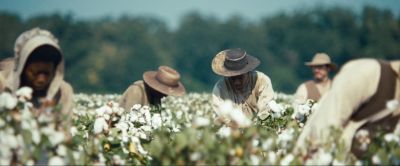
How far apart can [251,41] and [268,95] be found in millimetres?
95664

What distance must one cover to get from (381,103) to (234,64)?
383 cm

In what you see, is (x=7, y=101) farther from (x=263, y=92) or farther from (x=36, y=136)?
(x=263, y=92)

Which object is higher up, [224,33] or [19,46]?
[224,33]

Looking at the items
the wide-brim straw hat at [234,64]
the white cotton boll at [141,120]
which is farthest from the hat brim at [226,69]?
the white cotton boll at [141,120]

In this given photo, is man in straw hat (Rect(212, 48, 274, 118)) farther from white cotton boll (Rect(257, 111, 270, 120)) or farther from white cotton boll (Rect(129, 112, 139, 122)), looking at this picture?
white cotton boll (Rect(129, 112, 139, 122))

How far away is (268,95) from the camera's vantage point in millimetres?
9141

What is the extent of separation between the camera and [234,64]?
912 centimetres

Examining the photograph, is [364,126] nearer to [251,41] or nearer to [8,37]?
[8,37]

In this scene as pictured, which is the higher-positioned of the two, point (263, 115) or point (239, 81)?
point (239, 81)

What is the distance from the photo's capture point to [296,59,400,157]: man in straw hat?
5.27 meters

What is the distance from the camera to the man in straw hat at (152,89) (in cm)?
1062

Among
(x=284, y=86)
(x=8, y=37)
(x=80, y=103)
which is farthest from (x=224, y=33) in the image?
(x=80, y=103)

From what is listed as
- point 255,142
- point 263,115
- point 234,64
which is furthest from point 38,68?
point 234,64

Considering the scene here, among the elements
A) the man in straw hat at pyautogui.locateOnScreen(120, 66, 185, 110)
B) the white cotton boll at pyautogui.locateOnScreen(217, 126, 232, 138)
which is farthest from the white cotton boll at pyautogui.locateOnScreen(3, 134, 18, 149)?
the man in straw hat at pyautogui.locateOnScreen(120, 66, 185, 110)
